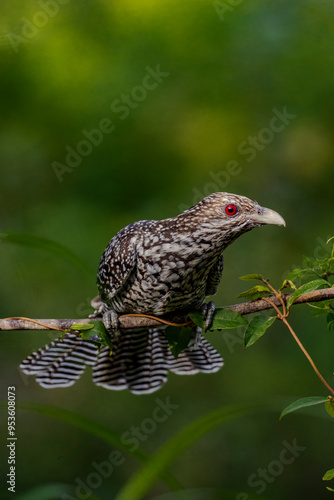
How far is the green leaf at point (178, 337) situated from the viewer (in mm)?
2473

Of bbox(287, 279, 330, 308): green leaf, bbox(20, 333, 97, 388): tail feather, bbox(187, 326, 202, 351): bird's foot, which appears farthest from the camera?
bbox(20, 333, 97, 388): tail feather

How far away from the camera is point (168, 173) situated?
4.94m

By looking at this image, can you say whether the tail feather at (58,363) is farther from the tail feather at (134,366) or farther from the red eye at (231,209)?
the red eye at (231,209)

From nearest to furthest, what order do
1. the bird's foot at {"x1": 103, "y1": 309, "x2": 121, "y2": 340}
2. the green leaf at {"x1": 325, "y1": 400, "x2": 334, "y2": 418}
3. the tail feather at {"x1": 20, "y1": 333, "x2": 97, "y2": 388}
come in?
the green leaf at {"x1": 325, "y1": 400, "x2": 334, "y2": 418} < the bird's foot at {"x1": 103, "y1": 309, "x2": 121, "y2": 340} < the tail feather at {"x1": 20, "y1": 333, "x2": 97, "y2": 388}

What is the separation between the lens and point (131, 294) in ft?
9.20

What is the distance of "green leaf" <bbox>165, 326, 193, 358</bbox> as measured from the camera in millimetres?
2473

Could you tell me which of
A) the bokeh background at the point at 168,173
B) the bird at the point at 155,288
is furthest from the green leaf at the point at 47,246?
the bokeh background at the point at 168,173

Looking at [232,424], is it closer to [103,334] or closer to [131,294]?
[131,294]

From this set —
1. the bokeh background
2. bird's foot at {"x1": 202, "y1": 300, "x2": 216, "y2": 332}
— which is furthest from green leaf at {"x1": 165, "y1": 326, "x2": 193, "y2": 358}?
the bokeh background

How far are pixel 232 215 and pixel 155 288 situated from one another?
1.69ft

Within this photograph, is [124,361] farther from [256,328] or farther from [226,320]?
[256,328]

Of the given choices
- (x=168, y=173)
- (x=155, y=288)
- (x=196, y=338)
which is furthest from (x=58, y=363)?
(x=168, y=173)

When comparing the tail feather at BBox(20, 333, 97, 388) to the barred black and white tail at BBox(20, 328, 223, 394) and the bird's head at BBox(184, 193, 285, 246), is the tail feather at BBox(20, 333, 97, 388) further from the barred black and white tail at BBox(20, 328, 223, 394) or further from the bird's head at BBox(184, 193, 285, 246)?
the bird's head at BBox(184, 193, 285, 246)

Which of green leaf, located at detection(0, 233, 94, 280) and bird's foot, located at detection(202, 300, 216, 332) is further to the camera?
green leaf, located at detection(0, 233, 94, 280)
